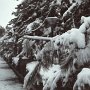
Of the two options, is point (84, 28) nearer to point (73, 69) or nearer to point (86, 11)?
point (73, 69)

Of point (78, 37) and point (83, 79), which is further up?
point (78, 37)

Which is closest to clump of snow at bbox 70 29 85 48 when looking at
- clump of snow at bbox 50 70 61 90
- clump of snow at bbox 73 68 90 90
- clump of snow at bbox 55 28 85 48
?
clump of snow at bbox 55 28 85 48

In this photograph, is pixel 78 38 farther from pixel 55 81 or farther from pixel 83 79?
pixel 55 81

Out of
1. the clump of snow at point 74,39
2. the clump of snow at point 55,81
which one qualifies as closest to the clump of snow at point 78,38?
the clump of snow at point 74,39

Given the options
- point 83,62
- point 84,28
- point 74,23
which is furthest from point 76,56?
point 74,23

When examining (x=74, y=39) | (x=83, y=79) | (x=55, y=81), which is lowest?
(x=55, y=81)

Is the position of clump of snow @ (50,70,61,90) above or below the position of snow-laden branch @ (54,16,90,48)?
below

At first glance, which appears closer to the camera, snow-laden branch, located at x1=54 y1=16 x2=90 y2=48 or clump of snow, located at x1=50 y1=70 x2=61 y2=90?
snow-laden branch, located at x1=54 y1=16 x2=90 y2=48

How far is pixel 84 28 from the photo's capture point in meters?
2.84

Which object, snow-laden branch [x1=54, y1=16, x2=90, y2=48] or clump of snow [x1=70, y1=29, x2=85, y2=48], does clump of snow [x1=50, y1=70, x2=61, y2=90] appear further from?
clump of snow [x1=70, y1=29, x2=85, y2=48]

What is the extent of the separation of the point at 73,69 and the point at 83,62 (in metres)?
0.19

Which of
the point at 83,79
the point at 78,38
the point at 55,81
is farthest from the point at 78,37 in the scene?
the point at 55,81

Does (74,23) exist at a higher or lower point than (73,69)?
higher

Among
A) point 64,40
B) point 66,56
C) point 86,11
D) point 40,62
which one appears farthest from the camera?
point 86,11
